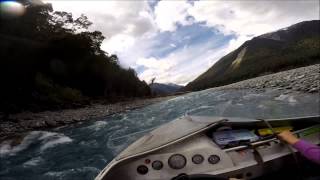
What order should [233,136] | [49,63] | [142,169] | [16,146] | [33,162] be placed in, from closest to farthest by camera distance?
[142,169] → [233,136] → [33,162] → [16,146] → [49,63]

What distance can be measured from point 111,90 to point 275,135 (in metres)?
73.2

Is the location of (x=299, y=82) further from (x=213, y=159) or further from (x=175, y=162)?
(x=175, y=162)

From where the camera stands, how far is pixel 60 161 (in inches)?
481

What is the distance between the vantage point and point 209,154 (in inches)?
197

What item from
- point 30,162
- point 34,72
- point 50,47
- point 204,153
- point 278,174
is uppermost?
point 50,47

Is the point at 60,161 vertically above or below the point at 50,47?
below

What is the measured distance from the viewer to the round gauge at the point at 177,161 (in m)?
4.86

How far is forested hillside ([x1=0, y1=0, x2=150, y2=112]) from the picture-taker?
39844mm

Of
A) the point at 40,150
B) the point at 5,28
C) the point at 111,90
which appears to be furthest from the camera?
the point at 111,90

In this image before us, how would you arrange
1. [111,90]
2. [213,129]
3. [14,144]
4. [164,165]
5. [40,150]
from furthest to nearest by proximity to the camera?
[111,90] < [14,144] < [40,150] < [213,129] < [164,165]

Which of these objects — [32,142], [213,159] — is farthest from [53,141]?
[213,159]

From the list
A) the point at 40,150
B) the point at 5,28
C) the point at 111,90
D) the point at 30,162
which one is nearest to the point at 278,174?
the point at 30,162

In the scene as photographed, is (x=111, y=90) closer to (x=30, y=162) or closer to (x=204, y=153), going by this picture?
(x=30, y=162)

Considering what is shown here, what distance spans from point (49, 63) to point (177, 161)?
175 feet
